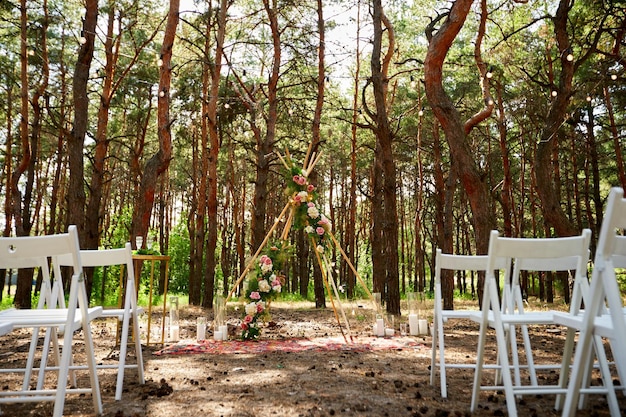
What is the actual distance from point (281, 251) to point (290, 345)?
4.51 feet

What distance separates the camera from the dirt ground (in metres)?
2.92

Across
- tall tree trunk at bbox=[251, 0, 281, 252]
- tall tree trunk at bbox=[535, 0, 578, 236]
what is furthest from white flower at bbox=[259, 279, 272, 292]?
tall tree trunk at bbox=[535, 0, 578, 236]

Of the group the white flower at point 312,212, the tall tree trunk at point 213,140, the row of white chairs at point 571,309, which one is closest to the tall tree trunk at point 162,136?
the tall tree trunk at point 213,140

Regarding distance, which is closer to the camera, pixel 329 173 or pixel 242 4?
pixel 242 4

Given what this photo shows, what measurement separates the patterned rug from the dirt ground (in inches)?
8.9

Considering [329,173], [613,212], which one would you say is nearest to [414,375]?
[613,212]

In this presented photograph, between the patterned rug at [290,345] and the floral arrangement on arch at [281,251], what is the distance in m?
0.38

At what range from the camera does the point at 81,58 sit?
24.8ft

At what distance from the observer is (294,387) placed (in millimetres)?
3600

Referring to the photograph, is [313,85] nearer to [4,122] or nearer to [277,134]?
[277,134]

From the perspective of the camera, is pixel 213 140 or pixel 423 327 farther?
pixel 213 140

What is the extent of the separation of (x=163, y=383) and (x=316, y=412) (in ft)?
4.48

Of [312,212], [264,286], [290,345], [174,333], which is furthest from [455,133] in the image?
[174,333]

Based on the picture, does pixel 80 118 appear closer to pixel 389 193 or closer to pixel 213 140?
pixel 213 140
